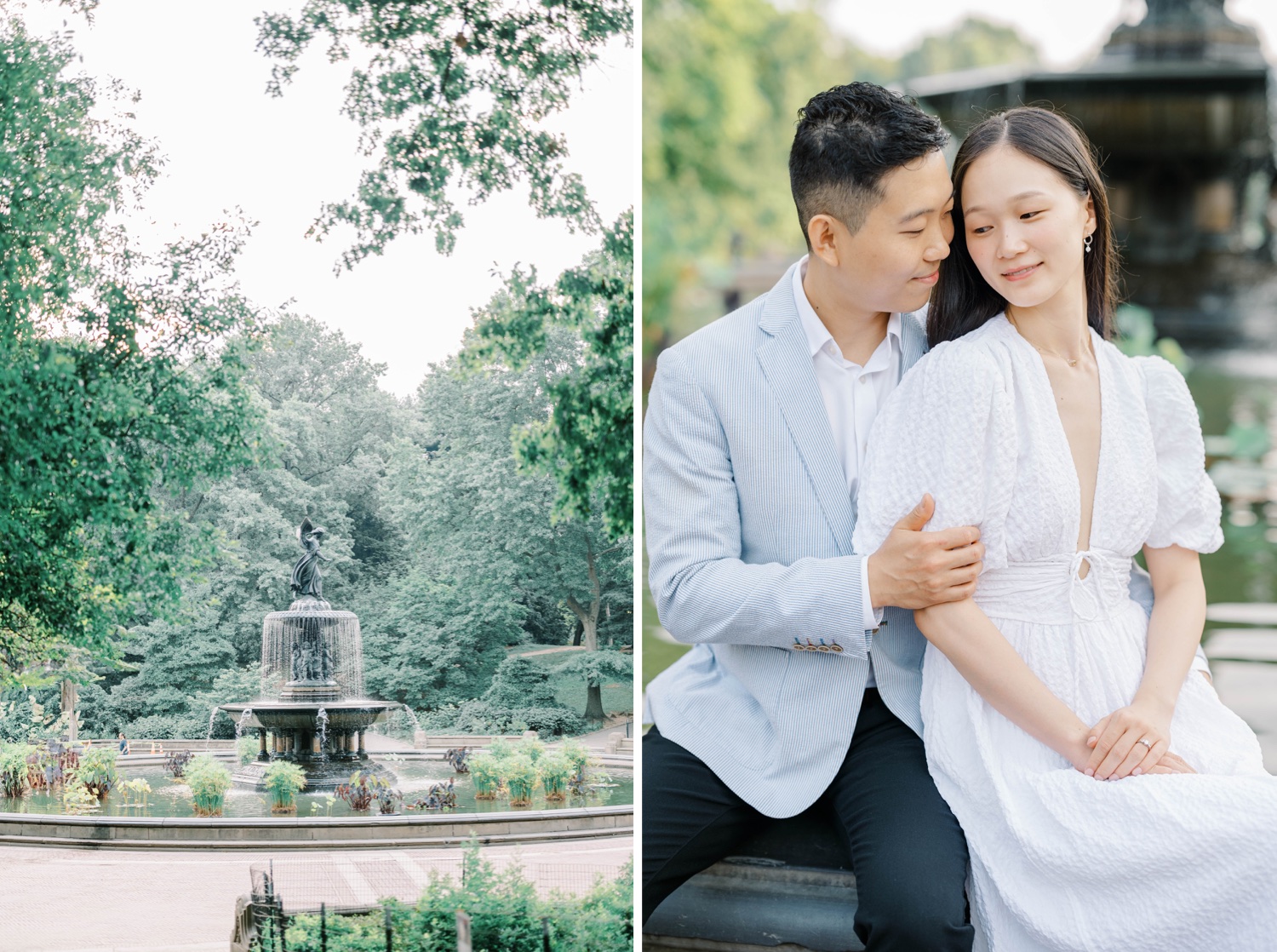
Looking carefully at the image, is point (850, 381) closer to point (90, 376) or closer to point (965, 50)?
point (90, 376)

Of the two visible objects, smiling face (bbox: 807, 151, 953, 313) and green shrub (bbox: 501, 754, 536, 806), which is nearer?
smiling face (bbox: 807, 151, 953, 313)

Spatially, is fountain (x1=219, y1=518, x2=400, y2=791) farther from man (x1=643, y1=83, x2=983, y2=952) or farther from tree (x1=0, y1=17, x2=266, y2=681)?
man (x1=643, y1=83, x2=983, y2=952)

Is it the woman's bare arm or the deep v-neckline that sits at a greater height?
the deep v-neckline

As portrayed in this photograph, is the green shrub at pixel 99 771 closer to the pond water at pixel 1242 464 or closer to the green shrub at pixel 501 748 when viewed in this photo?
the green shrub at pixel 501 748

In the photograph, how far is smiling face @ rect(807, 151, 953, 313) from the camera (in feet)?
8.13

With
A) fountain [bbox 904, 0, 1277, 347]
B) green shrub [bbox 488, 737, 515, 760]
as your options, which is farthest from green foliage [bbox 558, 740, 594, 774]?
fountain [bbox 904, 0, 1277, 347]

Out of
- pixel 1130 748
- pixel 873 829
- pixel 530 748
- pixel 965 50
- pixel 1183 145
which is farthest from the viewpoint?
pixel 965 50

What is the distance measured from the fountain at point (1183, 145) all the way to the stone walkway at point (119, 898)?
6503mm

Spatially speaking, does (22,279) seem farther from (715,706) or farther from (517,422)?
(715,706)

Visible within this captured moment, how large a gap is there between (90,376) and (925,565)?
192 centimetres

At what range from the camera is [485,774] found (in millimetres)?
3045

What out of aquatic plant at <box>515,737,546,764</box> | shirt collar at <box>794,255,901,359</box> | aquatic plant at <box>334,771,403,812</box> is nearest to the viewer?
shirt collar at <box>794,255,901,359</box>

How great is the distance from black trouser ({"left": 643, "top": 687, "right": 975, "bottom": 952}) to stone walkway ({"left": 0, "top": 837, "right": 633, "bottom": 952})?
100 centimetres

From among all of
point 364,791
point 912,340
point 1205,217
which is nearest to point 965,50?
point 1205,217
